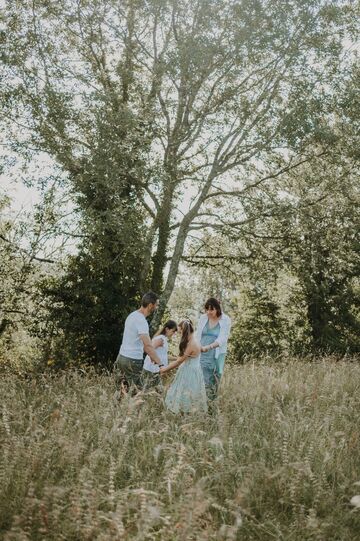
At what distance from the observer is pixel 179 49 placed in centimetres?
1392

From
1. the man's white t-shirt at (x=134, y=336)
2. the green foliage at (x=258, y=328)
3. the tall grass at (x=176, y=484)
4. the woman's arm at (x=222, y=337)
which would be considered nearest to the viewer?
the tall grass at (x=176, y=484)

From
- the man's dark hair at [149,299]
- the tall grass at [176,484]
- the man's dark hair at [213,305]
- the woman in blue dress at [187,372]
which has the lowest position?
the tall grass at [176,484]

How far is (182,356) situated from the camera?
25.5 ft

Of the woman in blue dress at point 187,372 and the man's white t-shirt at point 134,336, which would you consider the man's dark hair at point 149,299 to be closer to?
the man's white t-shirt at point 134,336

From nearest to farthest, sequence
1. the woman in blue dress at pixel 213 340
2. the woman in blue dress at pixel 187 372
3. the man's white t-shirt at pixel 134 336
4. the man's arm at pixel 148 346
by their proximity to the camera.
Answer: the woman in blue dress at pixel 187 372 → the man's arm at pixel 148 346 → the man's white t-shirt at pixel 134 336 → the woman in blue dress at pixel 213 340

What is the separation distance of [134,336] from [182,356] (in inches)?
30.9

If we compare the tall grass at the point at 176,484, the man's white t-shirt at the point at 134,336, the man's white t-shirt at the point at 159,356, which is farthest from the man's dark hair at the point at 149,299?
the tall grass at the point at 176,484

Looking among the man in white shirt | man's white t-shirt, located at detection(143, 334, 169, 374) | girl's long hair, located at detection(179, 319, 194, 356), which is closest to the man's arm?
the man in white shirt

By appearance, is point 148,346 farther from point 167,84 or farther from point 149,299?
point 167,84

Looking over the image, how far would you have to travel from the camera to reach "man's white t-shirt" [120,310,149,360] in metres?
7.88

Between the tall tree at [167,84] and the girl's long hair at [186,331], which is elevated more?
the tall tree at [167,84]

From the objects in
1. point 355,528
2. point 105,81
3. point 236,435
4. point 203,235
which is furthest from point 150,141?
point 355,528

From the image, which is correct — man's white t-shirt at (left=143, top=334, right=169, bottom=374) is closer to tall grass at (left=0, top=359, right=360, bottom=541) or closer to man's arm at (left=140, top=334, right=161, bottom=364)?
man's arm at (left=140, top=334, right=161, bottom=364)

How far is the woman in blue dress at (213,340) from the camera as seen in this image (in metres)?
8.35
